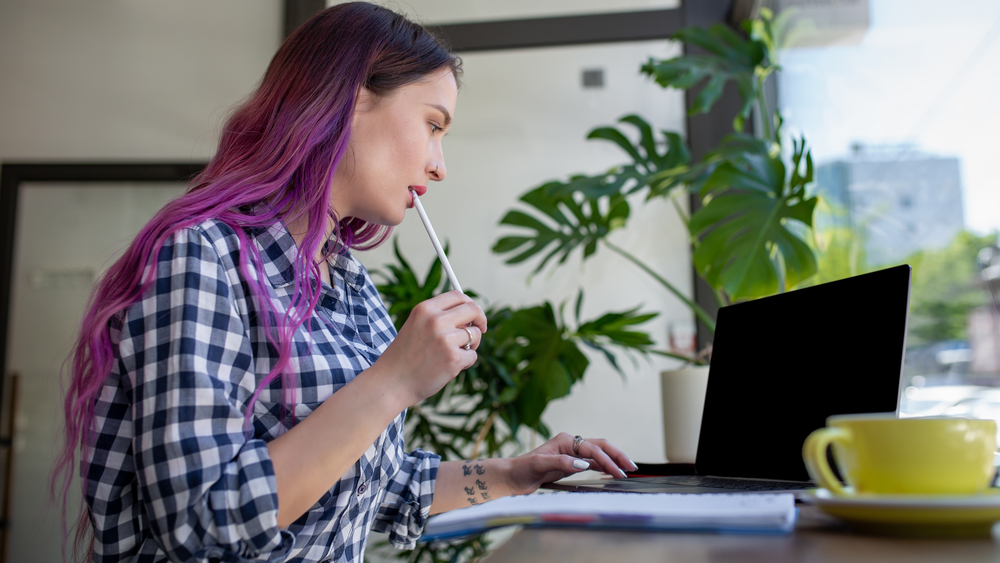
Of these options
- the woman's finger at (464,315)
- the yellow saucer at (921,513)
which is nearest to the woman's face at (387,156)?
the woman's finger at (464,315)

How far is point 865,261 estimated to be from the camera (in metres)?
1.64

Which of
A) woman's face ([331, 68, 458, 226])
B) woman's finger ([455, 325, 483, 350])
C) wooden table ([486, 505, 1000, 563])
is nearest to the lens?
wooden table ([486, 505, 1000, 563])

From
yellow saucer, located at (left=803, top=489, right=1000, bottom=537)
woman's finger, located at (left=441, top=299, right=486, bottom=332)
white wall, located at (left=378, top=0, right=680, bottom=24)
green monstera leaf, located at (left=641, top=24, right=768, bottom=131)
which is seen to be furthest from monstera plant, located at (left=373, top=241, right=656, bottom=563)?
yellow saucer, located at (left=803, top=489, right=1000, bottom=537)

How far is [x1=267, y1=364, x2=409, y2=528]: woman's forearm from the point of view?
27.7 inches

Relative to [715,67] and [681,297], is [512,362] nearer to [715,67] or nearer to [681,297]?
[681,297]

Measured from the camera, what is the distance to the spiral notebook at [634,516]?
0.40m

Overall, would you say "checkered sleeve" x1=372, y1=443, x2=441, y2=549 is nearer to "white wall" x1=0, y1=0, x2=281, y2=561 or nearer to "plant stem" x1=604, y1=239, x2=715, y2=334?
"plant stem" x1=604, y1=239, x2=715, y2=334

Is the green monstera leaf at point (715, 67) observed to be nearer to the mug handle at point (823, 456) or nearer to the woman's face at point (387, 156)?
the woman's face at point (387, 156)

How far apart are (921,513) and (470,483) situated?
0.79m

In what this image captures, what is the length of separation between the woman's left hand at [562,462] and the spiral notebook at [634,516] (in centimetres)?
43

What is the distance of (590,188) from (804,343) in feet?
3.65

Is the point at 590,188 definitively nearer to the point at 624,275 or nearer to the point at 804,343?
the point at 624,275

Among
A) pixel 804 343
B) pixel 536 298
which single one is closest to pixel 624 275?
pixel 536 298

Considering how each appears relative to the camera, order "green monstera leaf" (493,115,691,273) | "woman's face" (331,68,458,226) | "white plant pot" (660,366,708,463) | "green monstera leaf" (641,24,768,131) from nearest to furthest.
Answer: "woman's face" (331,68,458,226) → "white plant pot" (660,366,708,463) → "green monstera leaf" (641,24,768,131) → "green monstera leaf" (493,115,691,273)
